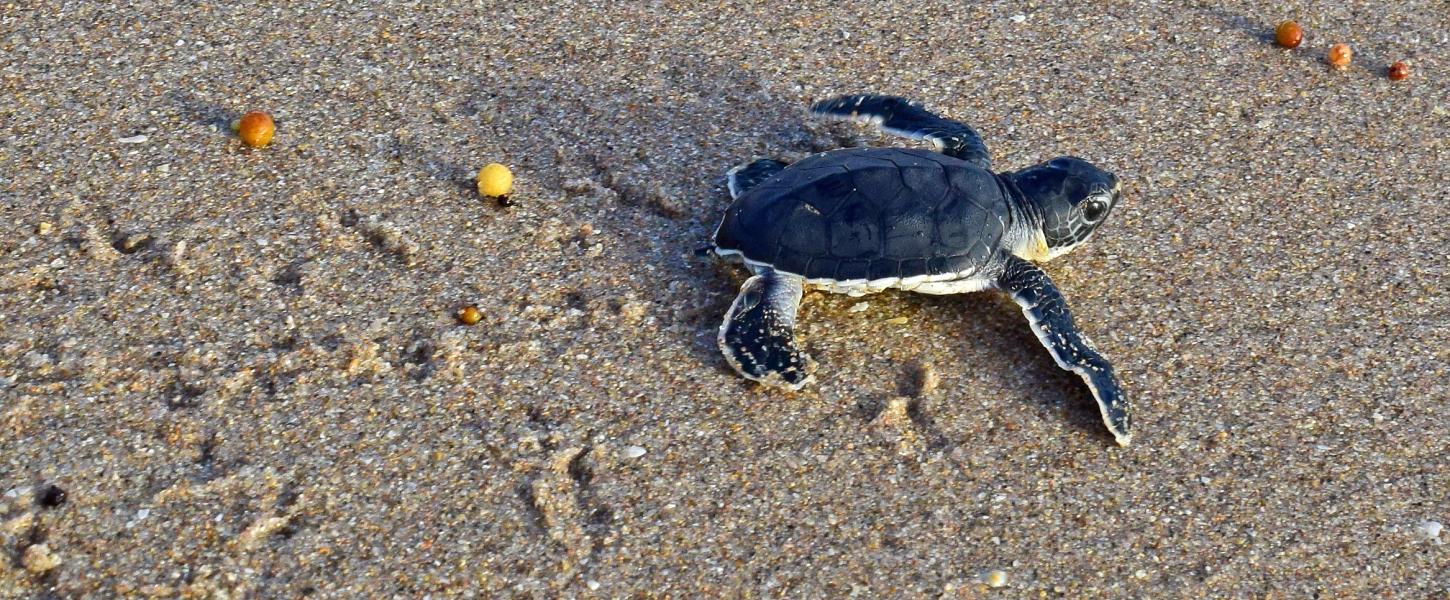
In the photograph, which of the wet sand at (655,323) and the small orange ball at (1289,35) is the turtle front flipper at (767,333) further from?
the small orange ball at (1289,35)

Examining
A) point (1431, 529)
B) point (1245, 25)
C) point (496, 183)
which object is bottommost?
point (1431, 529)

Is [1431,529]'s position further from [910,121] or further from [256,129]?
[256,129]

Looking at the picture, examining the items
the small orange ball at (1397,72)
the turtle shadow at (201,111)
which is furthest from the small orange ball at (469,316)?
the small orange ball at (1397,72)

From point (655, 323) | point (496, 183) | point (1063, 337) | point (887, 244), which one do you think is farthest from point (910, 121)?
point (496, 183)

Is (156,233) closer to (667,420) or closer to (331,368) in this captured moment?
(331,368)

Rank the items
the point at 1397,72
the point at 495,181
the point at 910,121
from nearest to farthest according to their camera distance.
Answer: the point at 495,181
the point at 910,121
the point at 1397,72

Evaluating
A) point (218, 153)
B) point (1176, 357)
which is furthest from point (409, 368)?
point (1176, 357)
